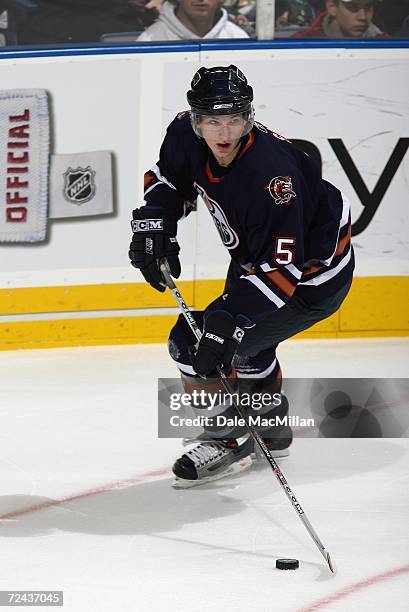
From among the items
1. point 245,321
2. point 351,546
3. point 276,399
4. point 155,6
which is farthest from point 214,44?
point 351,546

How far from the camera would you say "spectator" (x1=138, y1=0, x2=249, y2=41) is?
201 inches

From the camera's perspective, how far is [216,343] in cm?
300

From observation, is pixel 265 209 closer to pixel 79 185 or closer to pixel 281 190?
pixel 281 190

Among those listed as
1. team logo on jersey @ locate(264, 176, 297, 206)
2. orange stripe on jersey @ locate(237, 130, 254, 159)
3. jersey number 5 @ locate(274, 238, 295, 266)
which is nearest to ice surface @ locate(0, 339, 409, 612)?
jersey number 5 @ locate(274, 238, 295, 266)

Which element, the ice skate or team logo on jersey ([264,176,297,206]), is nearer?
team logo on jersey ([264,176,297,206])

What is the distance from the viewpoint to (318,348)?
492cm

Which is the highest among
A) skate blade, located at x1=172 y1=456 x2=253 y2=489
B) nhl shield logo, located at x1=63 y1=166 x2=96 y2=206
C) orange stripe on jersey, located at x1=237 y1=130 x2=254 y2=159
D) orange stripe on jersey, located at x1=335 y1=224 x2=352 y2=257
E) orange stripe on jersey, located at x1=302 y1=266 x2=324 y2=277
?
orange stripe on jersey, located at x1=237 y1=130 x2=254 y2=159

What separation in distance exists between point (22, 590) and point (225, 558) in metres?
0.49

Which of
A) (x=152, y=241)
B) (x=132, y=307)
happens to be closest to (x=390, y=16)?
(x=132, y=307)

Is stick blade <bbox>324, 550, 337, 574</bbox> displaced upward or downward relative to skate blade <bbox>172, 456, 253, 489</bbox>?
upward

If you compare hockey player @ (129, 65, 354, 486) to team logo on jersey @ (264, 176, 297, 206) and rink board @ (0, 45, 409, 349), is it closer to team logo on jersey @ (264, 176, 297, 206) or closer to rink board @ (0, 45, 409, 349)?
team logo on jersey @ (264, 176, 297, 206)

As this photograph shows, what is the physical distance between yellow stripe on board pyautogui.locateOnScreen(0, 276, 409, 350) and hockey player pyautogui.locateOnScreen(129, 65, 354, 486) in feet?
4.16

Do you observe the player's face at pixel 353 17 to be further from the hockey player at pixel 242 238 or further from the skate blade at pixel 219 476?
the skate blade at pixel 219 476

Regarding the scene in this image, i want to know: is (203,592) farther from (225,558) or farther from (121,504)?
(121,504)
